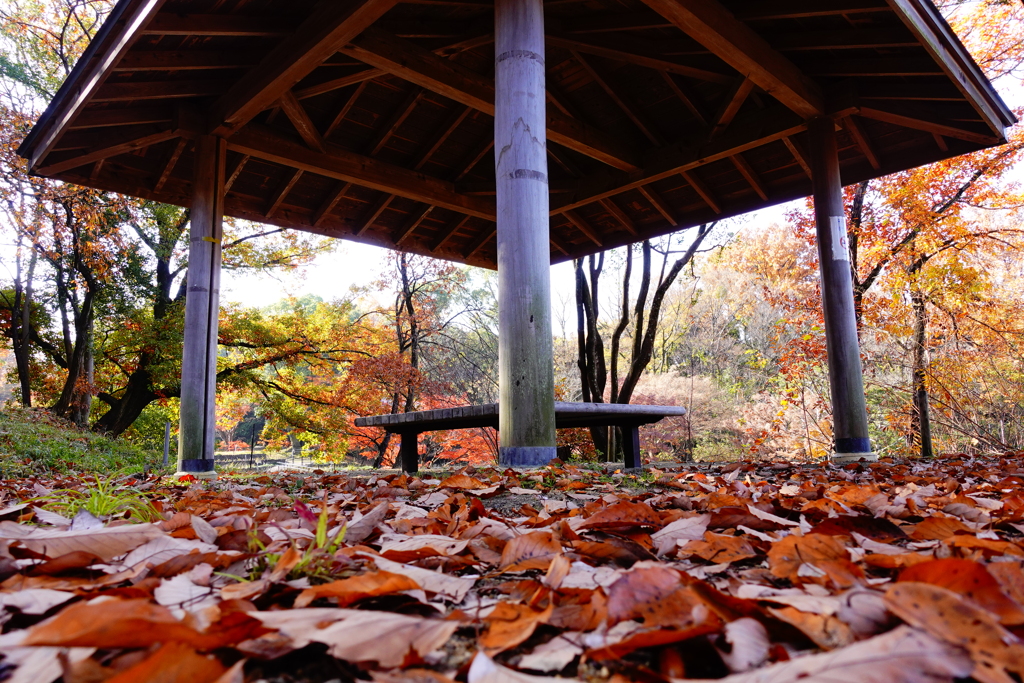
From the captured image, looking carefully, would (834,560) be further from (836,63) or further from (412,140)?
(412,140)

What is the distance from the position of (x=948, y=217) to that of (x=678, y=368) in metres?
11.1

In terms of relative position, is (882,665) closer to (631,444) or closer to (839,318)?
(631,444)

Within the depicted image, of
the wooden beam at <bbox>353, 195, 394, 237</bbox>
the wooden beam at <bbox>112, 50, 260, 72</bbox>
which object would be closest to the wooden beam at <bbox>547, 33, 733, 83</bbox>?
the wooden beam at <bbox>112, 50, 260, 72</bbox>

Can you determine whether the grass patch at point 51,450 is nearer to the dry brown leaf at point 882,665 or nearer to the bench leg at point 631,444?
the bench leg at point 631,444

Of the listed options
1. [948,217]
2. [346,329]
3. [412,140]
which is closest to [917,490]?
[412,140]

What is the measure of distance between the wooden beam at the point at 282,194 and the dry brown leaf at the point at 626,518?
555cm

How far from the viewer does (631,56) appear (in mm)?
4727

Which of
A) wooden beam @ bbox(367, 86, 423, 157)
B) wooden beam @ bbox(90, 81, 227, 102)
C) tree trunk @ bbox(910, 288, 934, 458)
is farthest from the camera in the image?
tree trunk @ bbox(910, 288, 934, 458)

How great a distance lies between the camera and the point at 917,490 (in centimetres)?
163

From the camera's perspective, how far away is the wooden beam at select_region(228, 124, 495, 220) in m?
5.12

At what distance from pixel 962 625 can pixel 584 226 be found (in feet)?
22.6

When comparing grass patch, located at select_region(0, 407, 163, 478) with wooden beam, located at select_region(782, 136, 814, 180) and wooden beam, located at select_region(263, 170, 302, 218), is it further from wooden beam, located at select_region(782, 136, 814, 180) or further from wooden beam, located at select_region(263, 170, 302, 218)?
A: wooden beam, located at select_region(782, 136, 814, 180)

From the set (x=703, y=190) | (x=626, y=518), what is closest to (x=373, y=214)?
(x=703, y=190)

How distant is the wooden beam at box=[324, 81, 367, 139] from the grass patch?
3.36 metres
